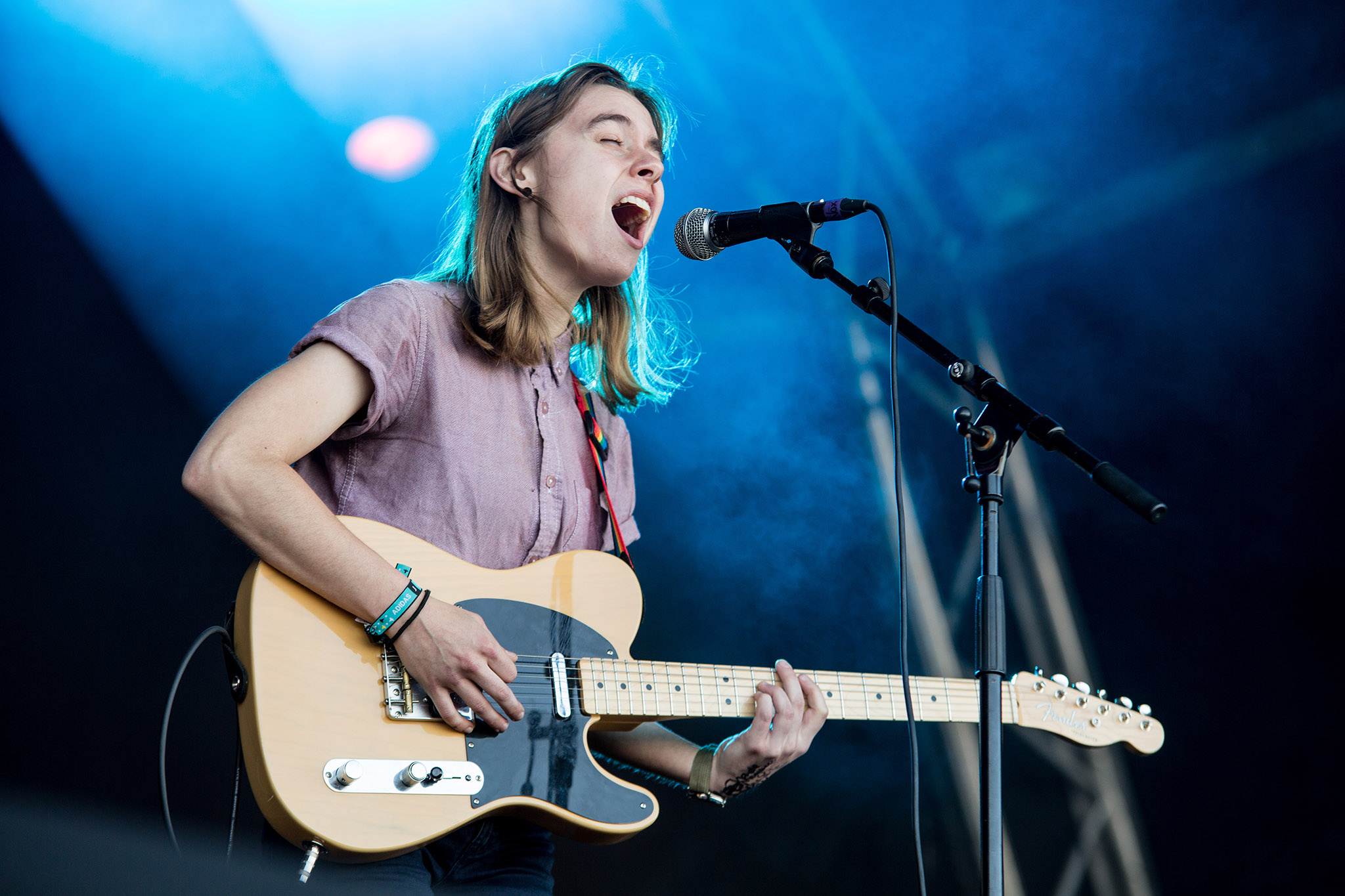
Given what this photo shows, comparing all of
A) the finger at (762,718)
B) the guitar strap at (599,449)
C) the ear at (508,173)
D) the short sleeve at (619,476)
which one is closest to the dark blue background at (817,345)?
the short sleeve at (619,476)

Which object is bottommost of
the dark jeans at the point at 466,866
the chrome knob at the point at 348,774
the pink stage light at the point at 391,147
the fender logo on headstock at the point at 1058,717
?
the dark jeans at the point at 466,866

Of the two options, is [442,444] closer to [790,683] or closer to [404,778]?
[404,778]

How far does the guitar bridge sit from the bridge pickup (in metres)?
0.17

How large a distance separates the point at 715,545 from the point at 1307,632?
224cm

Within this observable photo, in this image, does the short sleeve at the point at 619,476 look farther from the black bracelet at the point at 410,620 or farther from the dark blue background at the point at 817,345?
the dark blue background at the point at 817,345

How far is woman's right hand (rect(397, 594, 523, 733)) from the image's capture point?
5.19 ft

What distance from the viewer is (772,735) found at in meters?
1.94

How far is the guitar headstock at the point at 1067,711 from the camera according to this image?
2.13m

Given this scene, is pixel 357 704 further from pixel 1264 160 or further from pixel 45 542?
pixel 1264 160

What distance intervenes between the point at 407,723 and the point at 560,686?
0.30m

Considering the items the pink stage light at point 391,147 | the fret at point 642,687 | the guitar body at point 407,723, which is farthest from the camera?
the pink stage light at point 391,147

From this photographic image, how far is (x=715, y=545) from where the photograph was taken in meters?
3.97

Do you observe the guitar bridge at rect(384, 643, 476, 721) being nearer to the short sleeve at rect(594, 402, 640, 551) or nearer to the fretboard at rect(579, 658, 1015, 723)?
the fretboard at rect(579, 658, 1015, 723)

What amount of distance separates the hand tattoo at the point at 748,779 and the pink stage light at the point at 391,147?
9.85ft
